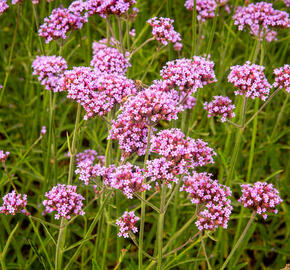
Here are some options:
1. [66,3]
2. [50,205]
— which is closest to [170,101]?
[50,205]

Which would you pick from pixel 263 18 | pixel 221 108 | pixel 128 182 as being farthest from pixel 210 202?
pixel 263 18

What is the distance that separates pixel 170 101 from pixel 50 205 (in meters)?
1.01

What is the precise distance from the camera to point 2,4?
2865mm

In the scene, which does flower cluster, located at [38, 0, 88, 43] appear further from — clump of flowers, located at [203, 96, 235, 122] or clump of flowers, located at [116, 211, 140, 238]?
clump of flowers, located at [116, 211, 140, 238]

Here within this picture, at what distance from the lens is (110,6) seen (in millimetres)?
2633

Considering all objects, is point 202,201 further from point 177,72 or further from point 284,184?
point 284,184

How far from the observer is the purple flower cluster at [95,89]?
7.33 ft

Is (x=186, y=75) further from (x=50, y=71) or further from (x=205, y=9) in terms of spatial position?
(x=205, y=9)

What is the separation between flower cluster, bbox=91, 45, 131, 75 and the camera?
257 centimetres

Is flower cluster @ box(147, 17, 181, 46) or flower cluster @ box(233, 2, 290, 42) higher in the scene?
flower cluster @ box(233, 2, 290, 42)

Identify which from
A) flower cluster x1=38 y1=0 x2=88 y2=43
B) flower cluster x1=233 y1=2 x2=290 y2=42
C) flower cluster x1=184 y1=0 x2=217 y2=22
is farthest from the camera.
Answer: flower cluster x1=184 y1=0 x2=217 y2=22

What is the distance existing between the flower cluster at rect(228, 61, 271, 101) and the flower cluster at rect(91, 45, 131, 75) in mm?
780

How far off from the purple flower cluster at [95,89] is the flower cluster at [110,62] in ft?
0.64

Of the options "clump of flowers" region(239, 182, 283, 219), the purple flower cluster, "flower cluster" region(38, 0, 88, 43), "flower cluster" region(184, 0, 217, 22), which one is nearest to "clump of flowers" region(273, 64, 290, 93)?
"clump of flowers" region(239, 182, 283, 219)
